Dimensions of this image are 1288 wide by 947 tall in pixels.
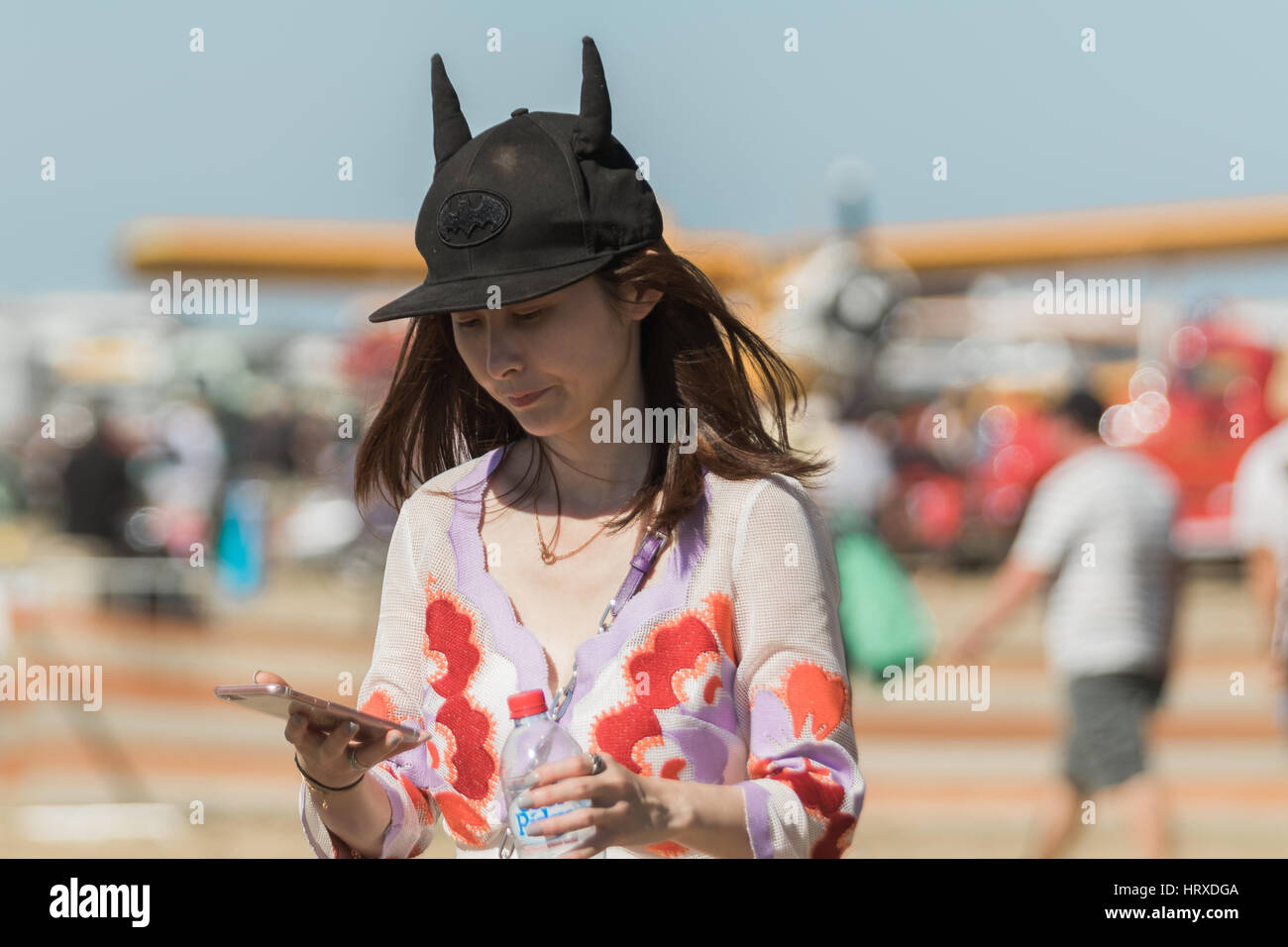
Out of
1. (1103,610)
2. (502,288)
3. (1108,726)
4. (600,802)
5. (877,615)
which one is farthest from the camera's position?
(877,615)

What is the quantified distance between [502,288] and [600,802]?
63 cm

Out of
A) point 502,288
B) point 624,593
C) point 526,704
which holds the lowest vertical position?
point 526,704

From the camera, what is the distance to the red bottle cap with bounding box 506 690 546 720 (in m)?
1.71

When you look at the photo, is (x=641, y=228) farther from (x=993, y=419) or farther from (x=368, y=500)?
(x=993, y=419)

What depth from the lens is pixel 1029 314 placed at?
95.0ft

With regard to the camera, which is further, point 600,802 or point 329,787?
point 329,787

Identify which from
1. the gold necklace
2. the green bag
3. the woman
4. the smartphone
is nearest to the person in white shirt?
the green bag

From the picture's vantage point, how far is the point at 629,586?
1889 millimetres

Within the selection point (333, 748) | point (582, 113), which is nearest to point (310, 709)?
point (333, 748)

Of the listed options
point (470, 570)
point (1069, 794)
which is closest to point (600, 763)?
point (470, 570)

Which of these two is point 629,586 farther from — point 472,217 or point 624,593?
point 472,217

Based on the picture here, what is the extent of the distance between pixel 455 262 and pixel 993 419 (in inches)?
884

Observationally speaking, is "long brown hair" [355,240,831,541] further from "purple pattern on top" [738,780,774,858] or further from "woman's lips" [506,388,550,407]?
"purple pattern on top" [738,780,774,858]

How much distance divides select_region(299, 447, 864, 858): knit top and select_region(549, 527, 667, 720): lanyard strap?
0.01 m
